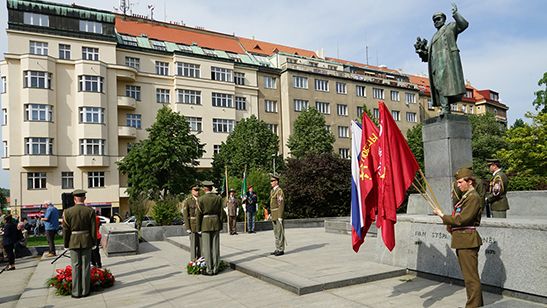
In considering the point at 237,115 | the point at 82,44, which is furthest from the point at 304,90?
the point at 82,44

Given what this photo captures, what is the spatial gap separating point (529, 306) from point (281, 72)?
5216 centimetres

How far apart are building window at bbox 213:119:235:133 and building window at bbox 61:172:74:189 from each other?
16116 millimetres

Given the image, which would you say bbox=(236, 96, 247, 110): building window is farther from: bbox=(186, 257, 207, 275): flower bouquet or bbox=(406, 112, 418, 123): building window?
bbox=(186, 257, 207, 275): flower bouquet

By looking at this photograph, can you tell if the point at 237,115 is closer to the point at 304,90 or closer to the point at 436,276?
the point at 304,90

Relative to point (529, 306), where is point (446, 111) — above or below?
above

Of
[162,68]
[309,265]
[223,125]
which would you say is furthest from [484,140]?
[309,265]

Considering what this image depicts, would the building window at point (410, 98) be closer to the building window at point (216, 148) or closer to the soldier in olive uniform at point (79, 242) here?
the building window at point (216, 148)

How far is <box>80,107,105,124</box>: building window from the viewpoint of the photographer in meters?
41.1

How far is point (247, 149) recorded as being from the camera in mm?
42625

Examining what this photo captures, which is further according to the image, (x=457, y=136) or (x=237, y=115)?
(x=237, y=115)

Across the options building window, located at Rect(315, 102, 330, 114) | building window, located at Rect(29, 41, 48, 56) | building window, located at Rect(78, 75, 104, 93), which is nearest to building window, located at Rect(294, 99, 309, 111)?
building window, located at Rect(315, 102, 330, 114)

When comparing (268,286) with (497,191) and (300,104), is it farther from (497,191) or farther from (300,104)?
(300,104)

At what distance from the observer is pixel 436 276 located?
7.79 m

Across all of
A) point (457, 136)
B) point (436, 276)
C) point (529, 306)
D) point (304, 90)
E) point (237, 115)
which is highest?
point (304, 90)
